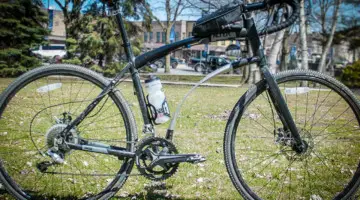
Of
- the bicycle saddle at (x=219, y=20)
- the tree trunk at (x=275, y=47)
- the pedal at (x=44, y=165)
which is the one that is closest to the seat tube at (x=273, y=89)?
the bicycle saddle at (x=219, y=20)

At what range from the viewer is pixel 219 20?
87.7 inches

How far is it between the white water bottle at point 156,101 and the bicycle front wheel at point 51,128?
19 centimetres

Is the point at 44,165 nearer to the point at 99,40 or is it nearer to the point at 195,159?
the point at 195,159

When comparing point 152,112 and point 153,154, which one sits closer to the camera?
point 153,154

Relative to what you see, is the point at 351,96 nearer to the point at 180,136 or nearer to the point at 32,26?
the point at 180,136

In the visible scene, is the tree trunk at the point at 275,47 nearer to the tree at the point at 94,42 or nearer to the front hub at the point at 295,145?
the tree at the point at 94,42

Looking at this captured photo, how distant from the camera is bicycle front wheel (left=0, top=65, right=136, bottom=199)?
233cm

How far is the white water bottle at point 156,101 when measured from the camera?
243 cm

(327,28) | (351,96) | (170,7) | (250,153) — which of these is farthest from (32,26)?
(327,28)

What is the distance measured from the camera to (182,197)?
107 inches

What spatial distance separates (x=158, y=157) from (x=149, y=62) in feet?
2.36

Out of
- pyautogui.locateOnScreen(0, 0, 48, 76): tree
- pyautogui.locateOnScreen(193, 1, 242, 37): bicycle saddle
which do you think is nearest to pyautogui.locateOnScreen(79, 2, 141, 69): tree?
pyautogui.locateOnScreen(0, 0, 48, 76): tree

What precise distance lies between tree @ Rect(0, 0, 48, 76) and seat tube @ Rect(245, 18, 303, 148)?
Answer: 18948 millimetres

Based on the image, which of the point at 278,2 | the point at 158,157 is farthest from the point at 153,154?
the point at 278,2
